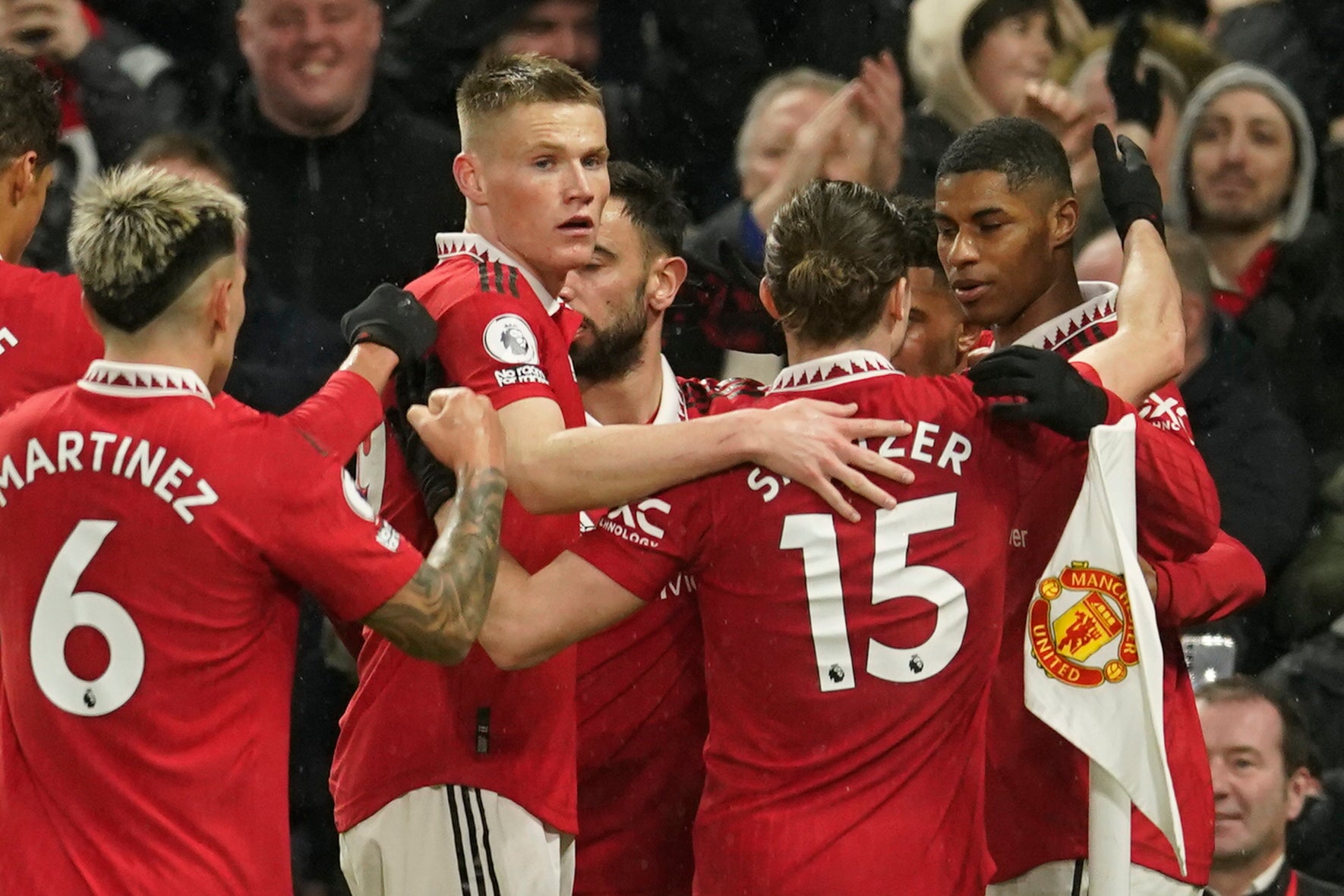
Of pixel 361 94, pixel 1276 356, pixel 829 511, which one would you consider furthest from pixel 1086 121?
pixel 829 511

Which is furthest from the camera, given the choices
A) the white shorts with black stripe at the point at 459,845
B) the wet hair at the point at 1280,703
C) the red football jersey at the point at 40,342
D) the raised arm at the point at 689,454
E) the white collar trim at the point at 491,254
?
the wet hair at the point at 1280,703

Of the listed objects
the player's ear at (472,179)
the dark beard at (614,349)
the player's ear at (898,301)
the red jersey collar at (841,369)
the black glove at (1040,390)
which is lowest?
the black glove at (1040,390)

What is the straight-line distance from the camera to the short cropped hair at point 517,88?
146 inches

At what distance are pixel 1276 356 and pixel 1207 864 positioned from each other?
289 cm

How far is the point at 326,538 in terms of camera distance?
2814 mm

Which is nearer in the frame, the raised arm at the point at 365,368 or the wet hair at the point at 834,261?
the raised arm at the point at 365,368

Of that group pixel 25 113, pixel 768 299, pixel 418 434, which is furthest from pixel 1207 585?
pixel 25 113

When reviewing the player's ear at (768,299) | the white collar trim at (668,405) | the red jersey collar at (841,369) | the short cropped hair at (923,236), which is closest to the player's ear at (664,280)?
the white collar trim at (668,405)

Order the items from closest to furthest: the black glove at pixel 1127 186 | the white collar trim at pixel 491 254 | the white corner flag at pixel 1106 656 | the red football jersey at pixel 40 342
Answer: the white corner flag at pixel 1106 656 → the red football jersey at pixel 40 342 → the white collar trim at pixel 491 254 → the black glove at pixel 1127 186

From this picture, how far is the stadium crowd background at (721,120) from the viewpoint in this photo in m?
6.12

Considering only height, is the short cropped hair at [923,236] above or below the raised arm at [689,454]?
above

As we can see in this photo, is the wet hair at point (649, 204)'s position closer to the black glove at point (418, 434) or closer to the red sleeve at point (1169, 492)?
the black glove at point (418, 434)

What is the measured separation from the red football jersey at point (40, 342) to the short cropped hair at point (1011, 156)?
1860 mm

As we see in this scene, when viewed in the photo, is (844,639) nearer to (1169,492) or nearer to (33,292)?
(1169,492)
